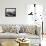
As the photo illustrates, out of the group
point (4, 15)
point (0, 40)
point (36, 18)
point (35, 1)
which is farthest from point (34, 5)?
point (0, 40)

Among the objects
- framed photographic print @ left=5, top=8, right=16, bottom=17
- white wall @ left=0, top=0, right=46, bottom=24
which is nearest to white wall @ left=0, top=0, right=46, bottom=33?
white wall @ left=0, top=0, right=46, bottom=24

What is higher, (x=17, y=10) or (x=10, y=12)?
(x=17, y=10)

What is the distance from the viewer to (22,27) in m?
5.60

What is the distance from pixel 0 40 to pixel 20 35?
2.70 ft

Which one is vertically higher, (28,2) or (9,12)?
(28,2)

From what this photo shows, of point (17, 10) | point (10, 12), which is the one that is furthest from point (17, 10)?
point (10, 12)

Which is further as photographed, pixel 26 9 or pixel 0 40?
pixel 26 9

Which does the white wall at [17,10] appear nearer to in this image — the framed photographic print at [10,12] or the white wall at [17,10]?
the white wall at [17,10]

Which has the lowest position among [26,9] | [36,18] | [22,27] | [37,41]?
[37,41]

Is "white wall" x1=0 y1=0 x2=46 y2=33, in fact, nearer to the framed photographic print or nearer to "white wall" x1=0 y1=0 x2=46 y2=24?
"white wall" x1=0 y1=0 x2=46 y2=24

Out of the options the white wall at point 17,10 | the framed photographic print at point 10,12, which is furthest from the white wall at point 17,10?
the framed photographic print at point 10,12

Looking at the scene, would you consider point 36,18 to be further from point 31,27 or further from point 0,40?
point 0,40

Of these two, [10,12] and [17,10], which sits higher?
[17,10]

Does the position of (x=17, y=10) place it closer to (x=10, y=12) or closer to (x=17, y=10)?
(x=17, y=10)
